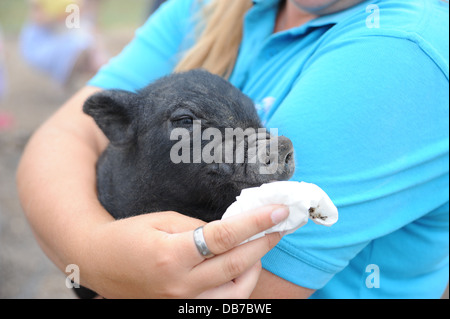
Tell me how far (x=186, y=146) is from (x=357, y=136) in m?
0.67

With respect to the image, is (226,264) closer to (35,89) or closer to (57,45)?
→ (57,45)

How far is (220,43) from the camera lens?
2389 millimetres

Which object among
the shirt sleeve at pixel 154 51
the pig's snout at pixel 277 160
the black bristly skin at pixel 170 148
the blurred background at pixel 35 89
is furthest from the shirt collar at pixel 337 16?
the blurred background at pixel 35 89

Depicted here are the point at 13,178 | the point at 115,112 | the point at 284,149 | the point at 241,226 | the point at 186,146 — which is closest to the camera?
the point at 241,226

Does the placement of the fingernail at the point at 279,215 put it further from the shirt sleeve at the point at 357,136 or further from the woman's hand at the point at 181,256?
the shirt sleeve at the point at 357,136

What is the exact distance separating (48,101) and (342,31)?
7.47m

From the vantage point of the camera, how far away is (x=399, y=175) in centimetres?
175

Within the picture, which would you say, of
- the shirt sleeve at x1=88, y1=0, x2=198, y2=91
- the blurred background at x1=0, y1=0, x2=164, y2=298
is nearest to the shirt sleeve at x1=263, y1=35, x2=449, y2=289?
the shirt sleeve at x1=88, y1=0, x2=198, y2=91

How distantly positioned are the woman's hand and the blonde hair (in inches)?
40.7

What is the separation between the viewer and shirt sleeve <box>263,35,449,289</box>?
5.53ft

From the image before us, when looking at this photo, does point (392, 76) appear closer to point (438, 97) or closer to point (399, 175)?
point (438, 97)

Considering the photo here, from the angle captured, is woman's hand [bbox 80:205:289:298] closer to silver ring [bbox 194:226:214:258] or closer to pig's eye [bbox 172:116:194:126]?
silver ring [bbox 194:226:214:258]

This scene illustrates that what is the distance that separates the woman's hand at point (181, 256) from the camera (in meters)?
1.37

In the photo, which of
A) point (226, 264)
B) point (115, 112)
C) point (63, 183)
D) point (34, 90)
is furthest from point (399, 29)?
point (34, 90)
